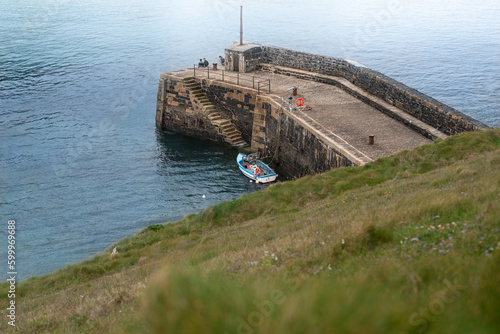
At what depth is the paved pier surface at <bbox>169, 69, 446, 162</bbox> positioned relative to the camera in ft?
80.0

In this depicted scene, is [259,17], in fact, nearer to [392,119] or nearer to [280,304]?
[392,119]

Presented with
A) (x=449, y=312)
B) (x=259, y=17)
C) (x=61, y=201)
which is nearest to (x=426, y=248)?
(x=449, y=312)

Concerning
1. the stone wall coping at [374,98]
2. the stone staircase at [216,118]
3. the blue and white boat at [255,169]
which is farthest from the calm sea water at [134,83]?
the stone wall coping at [374,98]

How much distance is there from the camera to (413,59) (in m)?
54.5

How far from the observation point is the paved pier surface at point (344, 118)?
24375 millimetres

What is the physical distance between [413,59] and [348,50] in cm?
846

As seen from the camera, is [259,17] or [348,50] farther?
[259,17]

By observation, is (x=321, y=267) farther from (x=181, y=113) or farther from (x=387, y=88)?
(x=181, y=113)

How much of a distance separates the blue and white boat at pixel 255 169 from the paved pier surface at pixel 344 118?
12.1 feet

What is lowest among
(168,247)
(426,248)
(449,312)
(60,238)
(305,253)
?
(60,238)

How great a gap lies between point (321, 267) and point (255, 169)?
872 inches

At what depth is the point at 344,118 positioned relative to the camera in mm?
28453

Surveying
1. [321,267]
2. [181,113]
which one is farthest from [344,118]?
[321,267]

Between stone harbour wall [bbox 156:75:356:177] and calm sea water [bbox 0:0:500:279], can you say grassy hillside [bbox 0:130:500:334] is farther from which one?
calm sea water [bbox 0:0:500:279]
